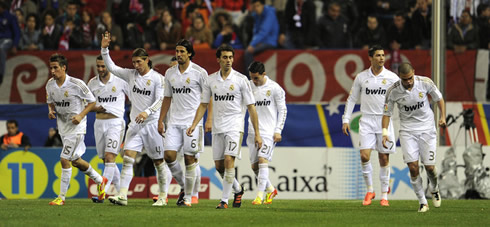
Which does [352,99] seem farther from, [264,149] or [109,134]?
[109,134]

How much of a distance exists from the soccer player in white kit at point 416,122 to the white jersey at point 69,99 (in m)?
5.06

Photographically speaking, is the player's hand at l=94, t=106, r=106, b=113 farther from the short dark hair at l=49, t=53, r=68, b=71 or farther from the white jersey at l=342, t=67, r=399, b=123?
the white jersey at l=342, t=67, r=399, b=123

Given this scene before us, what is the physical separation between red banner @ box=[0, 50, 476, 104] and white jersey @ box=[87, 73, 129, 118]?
5989 millimetres

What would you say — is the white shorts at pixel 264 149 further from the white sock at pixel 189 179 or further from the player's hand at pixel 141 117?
the player's hand at pixel 141 117

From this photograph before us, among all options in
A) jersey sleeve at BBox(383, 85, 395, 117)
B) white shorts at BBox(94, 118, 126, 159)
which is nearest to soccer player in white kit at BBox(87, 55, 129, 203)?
white shorts at BBox(94, 118, 126, 159)

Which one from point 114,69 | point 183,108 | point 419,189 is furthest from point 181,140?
point 419,189

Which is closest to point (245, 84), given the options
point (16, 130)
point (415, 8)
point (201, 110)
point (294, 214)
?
point (201, 110)

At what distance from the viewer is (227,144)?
1540 centimetres

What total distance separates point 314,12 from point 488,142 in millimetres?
5199

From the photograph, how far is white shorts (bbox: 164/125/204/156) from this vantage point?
15750mm

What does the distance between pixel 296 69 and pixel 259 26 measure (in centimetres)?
138

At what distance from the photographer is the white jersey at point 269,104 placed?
1767cm

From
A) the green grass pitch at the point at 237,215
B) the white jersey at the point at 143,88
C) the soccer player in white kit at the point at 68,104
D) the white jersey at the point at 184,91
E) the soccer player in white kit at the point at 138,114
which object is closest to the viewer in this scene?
the green grass pitch at the point at 237,215

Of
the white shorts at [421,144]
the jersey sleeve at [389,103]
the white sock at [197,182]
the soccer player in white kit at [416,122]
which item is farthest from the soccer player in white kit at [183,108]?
the white shorts at [421,144]
